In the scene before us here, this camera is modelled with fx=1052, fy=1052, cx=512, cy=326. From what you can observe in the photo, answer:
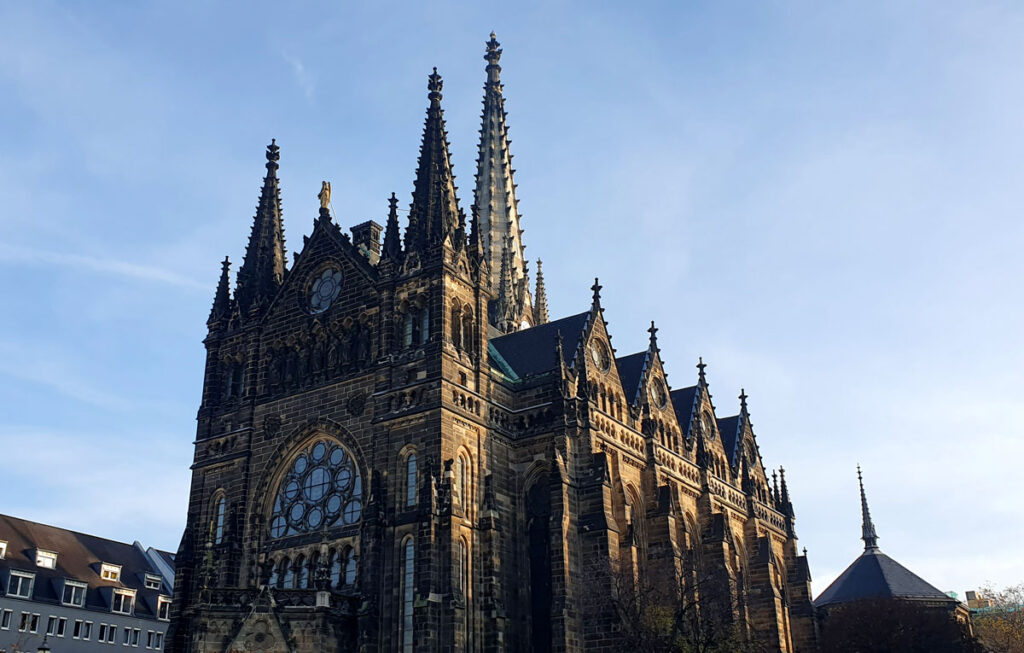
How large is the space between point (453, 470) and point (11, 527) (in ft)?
119

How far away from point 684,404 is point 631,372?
25.3 feet

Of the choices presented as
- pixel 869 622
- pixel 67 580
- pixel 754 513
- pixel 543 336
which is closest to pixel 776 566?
pixel 754 513

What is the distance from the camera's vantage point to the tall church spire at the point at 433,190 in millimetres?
50000

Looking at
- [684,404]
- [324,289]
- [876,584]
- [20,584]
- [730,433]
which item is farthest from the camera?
[876,584]

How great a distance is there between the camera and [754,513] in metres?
65.7

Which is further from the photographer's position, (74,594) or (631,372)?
(74,594)

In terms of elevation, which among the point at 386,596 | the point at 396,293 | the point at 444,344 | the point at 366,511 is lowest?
the point at 386,596

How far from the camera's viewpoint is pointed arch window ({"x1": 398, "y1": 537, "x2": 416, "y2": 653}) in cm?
4175

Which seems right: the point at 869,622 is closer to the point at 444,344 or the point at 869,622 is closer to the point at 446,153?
the point at 444,344

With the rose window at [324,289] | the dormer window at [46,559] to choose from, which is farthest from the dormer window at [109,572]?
the rose window at [324,289]

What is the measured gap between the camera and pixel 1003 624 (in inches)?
3066

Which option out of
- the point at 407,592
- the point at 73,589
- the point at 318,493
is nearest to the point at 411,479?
the point at 407,592

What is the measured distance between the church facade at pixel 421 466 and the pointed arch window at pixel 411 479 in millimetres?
143

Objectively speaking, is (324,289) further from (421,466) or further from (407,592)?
(407,592)
